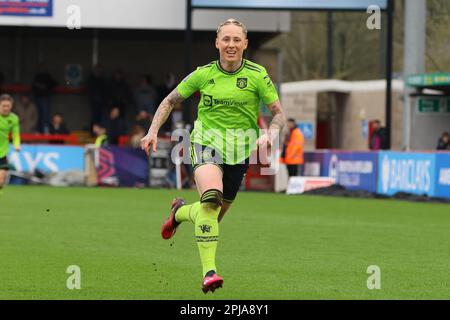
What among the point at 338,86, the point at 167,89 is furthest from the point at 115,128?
the point at 338,86

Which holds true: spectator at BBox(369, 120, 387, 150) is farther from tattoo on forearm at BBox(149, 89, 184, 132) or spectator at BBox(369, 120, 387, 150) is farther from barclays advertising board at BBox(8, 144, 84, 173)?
tattoo on forearm at BBox(149, 89, 184, 132)

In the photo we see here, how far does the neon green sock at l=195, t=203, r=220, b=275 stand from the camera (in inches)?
366

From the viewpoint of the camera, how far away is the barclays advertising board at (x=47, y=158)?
32.1 meters

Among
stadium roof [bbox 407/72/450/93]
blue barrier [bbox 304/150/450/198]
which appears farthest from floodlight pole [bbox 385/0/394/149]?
blue barrier [bbox 304/150/450/198]

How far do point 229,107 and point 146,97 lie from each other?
27354mm

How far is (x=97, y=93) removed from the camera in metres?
37.0

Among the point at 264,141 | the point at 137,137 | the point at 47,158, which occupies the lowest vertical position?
the point at 47,158

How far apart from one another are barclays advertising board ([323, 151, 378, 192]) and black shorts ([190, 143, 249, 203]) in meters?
18.3

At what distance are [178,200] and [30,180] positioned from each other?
2147 cm

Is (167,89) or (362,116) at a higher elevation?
(167,89)

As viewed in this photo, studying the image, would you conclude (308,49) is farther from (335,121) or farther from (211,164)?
(211,164)

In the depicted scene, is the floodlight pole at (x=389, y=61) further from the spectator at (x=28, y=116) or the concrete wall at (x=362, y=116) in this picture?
the concrete wall at (x=362, y=116)

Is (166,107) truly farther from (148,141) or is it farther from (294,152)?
(294,152)

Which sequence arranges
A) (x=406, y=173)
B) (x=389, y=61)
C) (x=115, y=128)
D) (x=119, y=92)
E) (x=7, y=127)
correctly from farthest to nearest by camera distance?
(x=119, y=92) < (x=115, y=128) < (x=389, y=61) < (x=406, y=173) < (x=7, y=127)
